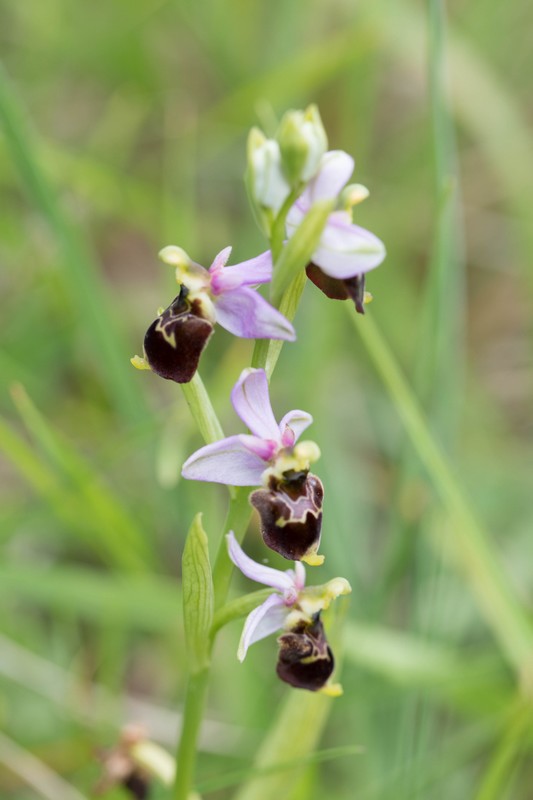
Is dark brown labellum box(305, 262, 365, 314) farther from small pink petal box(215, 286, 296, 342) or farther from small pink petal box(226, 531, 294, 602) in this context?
small pink petal box(226, 531, 294, 602)

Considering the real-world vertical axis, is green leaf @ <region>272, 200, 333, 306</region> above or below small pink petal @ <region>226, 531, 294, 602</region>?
above

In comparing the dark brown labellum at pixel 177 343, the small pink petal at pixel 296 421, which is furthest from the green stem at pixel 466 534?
the dark brown labellum at pixel 177 343

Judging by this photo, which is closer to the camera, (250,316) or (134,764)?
(250,316)

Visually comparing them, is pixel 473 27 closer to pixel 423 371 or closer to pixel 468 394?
pixel 468 394

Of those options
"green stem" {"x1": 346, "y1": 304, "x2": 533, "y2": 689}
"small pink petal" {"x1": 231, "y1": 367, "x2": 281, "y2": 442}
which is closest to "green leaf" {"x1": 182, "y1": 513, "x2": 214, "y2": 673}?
"small pink petal" {"x1": 231, "y1": 367, "x2": 281, "y2": 442}

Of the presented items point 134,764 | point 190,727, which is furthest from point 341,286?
point 134,764

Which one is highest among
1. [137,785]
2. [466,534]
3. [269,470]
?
[269,470]

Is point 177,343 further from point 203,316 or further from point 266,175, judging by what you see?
point 266,175

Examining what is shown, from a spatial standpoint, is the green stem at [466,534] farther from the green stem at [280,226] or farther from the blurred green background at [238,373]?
the green stem at [280,226]

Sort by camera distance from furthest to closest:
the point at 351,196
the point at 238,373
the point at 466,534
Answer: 1. the point at 238,373
2. the point at 466,534
3. the point at 351,196
